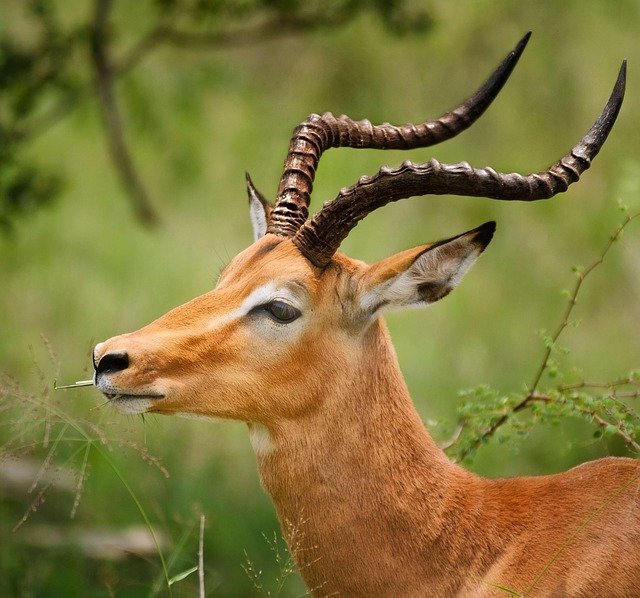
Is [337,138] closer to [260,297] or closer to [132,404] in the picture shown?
[260,297]

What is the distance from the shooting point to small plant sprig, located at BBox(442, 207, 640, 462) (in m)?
5.21

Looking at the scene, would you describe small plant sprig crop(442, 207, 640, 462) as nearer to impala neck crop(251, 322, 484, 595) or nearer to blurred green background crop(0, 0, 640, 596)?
impala neck crop(251, 322, 484, 595)

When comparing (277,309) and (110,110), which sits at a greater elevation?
(110,110)

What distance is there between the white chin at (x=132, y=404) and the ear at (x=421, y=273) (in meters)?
0.96

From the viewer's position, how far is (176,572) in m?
6.75

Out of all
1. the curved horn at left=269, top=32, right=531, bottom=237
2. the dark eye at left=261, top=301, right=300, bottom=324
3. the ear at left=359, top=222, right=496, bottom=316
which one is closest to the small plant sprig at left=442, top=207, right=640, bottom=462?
the ear at left=359, top=222, right=496, bottom=316

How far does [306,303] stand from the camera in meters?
5.05

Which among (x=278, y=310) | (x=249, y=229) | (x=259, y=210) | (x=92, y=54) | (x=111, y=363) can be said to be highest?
(x=92, y=54)

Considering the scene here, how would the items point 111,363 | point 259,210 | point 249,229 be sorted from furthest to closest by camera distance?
point 249,229, point 259,210, point 111,363

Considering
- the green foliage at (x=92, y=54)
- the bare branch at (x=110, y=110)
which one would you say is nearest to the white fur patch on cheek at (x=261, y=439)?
the green foliage at (x=92, y=54)

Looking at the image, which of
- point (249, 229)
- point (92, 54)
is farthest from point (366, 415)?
point (249, 229)

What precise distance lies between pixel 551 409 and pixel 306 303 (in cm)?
122

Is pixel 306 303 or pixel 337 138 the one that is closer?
pixel 306 303

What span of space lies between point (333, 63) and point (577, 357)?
5.42 metres
